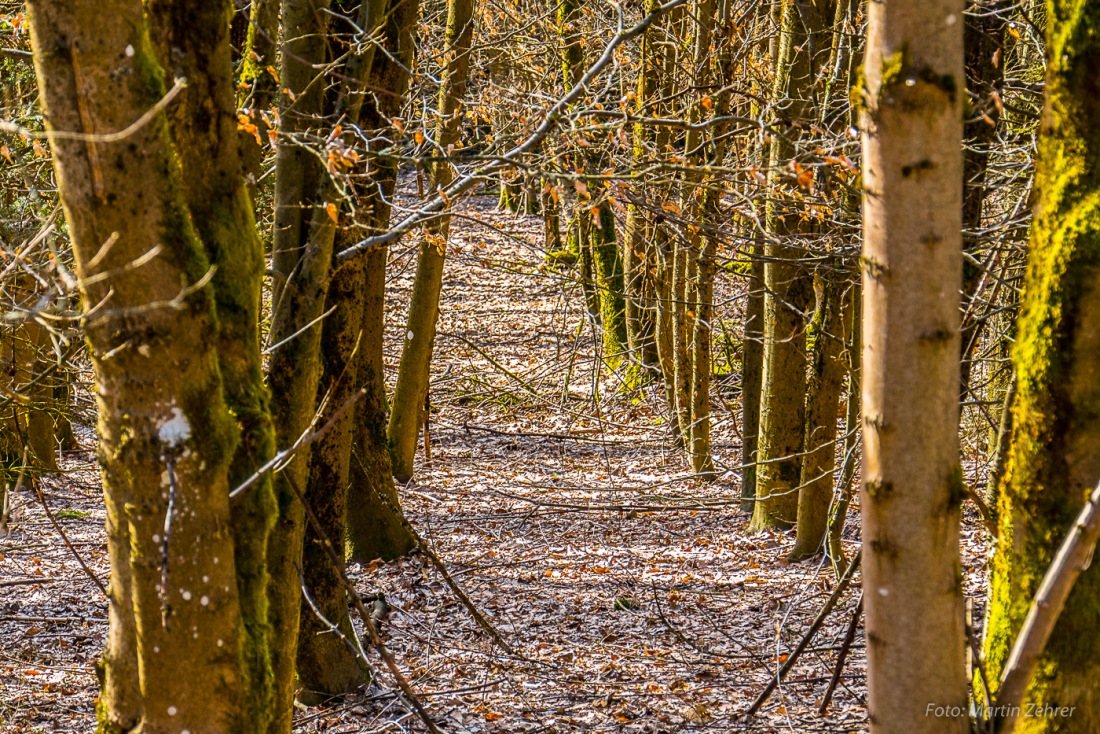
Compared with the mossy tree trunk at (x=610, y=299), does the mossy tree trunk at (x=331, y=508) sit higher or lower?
lower

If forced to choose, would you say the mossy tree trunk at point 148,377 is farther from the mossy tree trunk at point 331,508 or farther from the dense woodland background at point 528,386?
the mossy tree trunk at point 331,508

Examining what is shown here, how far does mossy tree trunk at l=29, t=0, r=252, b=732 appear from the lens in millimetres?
2467

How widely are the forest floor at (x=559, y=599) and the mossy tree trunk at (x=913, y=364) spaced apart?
312cm

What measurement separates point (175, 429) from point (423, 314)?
23.6 feet

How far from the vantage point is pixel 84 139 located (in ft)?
7.95

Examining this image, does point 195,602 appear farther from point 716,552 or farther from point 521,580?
point 716,552

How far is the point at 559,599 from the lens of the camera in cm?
750

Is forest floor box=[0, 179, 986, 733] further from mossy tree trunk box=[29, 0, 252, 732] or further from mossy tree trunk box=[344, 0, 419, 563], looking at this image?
mossy tree trunk box=[29, 0, 252, 732]

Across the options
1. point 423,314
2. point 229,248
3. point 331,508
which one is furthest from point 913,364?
point 423,314

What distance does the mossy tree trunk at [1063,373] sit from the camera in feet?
8.77

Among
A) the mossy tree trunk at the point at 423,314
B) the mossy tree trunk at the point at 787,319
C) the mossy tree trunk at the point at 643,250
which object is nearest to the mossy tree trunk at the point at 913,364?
the mossy tree trunk at the point at 643,250

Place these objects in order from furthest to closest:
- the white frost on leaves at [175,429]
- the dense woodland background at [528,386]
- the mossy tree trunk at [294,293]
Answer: the mossy tree trunk at [294,293] → the white frost on leaves at [175,429] → the dense woodland background at [528,386]

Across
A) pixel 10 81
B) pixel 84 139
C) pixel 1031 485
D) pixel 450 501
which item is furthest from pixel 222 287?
pixel 450 501

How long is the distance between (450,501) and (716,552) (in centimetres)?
300
